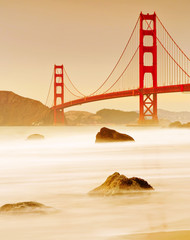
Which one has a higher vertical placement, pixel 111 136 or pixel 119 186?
pixel 111 136

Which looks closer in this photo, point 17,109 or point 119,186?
point 119,186

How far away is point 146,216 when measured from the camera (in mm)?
3629

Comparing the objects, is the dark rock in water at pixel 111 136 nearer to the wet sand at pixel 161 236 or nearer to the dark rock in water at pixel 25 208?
the dark rock in water at pixel 25 208

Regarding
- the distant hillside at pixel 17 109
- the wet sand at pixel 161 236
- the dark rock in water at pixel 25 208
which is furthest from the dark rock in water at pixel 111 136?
the distant hillside at pixel 17 109

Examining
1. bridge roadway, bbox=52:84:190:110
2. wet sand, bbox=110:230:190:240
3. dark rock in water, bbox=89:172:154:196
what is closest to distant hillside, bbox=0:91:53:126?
bridge roadway, bbox=52:84:190:110

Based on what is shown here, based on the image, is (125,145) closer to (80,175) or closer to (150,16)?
(80,175)

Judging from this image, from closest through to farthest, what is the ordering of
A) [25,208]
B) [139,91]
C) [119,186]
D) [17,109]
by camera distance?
[25,208]
[119,186]
[139,91]
[17,109]

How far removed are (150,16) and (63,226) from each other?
50469mm

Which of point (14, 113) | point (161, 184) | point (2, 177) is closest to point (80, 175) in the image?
point (2, 177)

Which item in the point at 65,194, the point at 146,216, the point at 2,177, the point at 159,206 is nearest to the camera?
the point at 146,216

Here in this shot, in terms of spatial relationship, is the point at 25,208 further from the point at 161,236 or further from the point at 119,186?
the point at 161,236

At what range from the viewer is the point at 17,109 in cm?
12625

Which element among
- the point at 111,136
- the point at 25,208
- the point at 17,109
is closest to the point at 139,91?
the point at 111,136

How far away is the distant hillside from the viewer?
4550 inches
